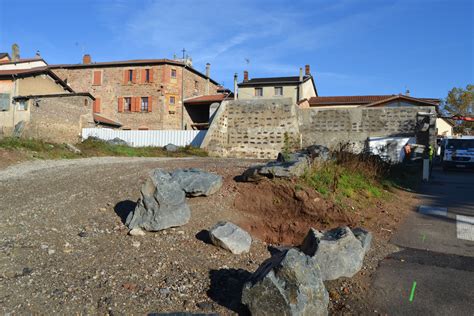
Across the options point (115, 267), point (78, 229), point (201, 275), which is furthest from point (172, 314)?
point (78, 229)

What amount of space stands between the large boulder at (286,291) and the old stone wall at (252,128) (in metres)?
18.9

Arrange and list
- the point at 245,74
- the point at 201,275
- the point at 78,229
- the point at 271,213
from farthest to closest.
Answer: the point at 245,74
the point at 271,213
the point at 78,229
the point at 201,275

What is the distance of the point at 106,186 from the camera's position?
7.80 metres

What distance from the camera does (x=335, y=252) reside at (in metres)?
4.40

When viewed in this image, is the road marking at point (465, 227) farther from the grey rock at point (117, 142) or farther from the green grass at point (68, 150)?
the grey rock at point (117, 142)

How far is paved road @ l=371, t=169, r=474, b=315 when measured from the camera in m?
3.80

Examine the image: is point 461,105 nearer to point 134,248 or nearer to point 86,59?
point 86,59

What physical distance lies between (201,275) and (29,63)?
36.9 metres

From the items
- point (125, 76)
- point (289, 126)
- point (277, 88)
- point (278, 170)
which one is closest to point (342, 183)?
point (278, 170)

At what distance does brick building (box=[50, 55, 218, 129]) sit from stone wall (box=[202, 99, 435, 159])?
13299 mm

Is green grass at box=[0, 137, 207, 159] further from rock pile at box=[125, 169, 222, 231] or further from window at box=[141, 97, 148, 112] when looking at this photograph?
window at box=[141, 97, 148, 112]

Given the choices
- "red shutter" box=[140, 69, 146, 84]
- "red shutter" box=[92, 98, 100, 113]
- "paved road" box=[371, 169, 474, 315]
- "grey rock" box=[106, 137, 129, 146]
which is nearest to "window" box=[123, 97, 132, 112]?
"red shutter" box=[140, 69, 146, 84]

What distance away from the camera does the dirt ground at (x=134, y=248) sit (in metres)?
3.68

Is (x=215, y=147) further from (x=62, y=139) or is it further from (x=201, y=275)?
(x=201, y=275)
